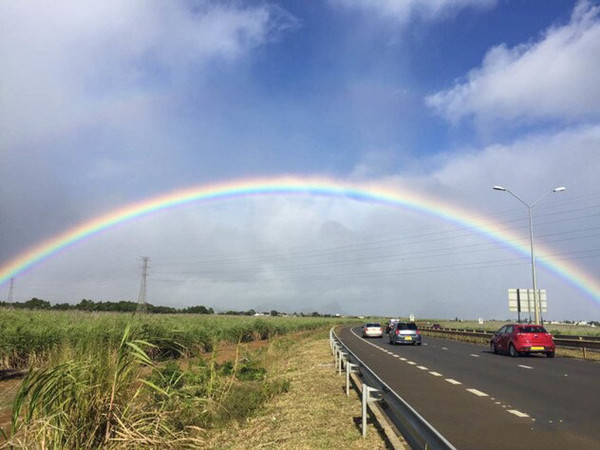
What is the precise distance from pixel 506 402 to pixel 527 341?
1615cm

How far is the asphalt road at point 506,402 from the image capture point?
306 inches

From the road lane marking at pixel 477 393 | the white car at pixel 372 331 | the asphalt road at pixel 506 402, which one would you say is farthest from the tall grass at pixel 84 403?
the white car at pixel 372 331

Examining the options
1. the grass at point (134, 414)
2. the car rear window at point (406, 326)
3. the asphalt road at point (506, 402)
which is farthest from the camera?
the car rear window at point (406, 326)

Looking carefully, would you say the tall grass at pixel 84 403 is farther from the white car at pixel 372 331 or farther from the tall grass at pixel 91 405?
the white car at pixel 372 331

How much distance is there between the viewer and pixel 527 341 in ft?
84.6

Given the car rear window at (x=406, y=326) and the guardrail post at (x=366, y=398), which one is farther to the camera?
the car rear window at (x=406, y=326)

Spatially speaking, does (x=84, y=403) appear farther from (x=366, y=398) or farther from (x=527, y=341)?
(x=527, y=341)

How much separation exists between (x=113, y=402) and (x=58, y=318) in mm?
19096

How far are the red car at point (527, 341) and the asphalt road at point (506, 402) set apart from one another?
18.0ft

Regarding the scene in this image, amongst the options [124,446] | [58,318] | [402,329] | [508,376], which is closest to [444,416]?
[124,446]

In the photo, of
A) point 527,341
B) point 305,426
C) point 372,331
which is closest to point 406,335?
point 527,341

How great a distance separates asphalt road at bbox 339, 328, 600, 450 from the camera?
25.5 ft

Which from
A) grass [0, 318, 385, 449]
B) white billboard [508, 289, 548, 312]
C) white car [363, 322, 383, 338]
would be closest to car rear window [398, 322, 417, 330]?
white billboard [508, 289, 548, 312]

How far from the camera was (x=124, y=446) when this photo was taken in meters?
6.09
